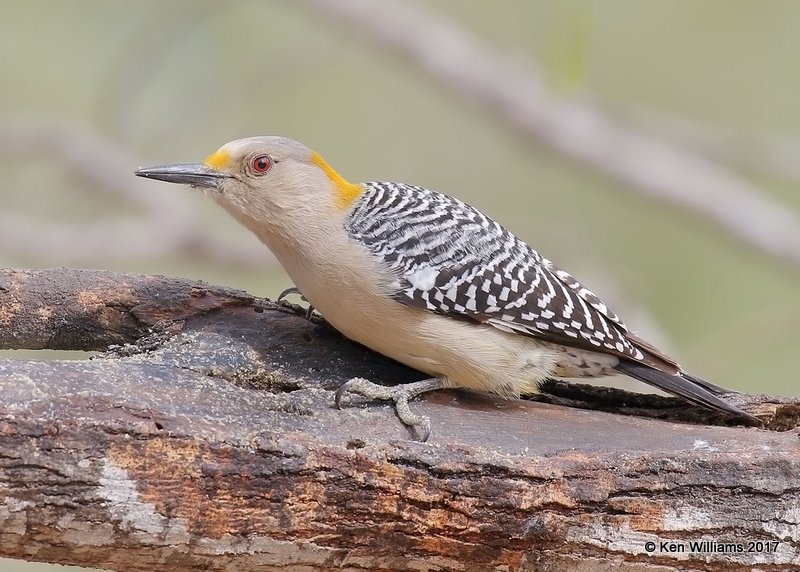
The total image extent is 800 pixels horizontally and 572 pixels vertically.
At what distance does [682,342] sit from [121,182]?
4926mm

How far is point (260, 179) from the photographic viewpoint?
3275 mm

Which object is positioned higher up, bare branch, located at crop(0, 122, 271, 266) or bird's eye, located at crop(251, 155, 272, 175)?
bare branch, located at crop(0, 122, 271, 266)

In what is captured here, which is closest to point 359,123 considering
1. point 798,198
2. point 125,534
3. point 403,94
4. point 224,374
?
point 403,94

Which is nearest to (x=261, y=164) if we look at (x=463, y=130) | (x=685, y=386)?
(x=685, y=386)

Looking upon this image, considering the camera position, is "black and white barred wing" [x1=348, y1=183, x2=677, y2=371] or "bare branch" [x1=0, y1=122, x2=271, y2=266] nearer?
"black and white barred wing" [x1=348, y1=183, x2=677, y2=371]

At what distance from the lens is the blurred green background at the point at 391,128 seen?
232 inches

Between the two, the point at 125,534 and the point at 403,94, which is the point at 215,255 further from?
the point at 125,534

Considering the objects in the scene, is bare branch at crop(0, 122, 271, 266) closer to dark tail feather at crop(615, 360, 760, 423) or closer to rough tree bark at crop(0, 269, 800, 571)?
rough tree bark at crop(0, 269, 800, 571)

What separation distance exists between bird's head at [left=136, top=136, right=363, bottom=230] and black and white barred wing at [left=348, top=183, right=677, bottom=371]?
0.65ft

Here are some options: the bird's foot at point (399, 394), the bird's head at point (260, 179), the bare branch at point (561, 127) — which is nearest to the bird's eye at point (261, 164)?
the bird's head at point (260, 179)

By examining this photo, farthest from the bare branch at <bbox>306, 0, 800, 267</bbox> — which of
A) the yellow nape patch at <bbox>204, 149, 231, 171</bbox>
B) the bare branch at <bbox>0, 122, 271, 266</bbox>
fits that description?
the yellow nape patch at <bbox>204, 149, 231, 171</bbox>

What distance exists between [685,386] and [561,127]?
3338 mm

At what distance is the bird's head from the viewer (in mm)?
Result: 3240

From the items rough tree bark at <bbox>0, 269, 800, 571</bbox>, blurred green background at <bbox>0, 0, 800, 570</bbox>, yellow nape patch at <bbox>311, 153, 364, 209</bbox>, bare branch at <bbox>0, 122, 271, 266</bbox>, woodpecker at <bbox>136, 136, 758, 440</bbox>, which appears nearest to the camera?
rough tree bark at <bbox>0, 269, 800, 571</bbox>
